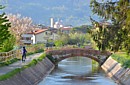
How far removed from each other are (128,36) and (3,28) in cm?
1826

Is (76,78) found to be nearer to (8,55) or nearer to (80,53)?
(8,55)

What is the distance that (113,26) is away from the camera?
38562 mm

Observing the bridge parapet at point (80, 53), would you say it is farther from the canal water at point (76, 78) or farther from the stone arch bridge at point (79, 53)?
the canal water at point (76, 78)

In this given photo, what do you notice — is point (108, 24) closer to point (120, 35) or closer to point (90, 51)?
point (120, 35)

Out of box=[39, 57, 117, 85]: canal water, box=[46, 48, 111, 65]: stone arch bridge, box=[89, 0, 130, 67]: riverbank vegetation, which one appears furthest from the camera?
box=[46, 48, 111, 65]: stone arch bridge

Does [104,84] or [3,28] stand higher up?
[3,28]

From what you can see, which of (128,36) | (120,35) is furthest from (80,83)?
(128,36)

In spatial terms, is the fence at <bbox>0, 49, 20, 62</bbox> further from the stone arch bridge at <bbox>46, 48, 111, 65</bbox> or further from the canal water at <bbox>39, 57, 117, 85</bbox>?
the stone arch bridge at <bbox>46, 48, 111, 65</bbox>

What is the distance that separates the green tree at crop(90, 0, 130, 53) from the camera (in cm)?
3353

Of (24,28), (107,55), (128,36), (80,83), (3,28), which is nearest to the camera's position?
(128,36)

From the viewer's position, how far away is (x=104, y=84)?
162 ft

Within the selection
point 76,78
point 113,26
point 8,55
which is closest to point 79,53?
point 76,78

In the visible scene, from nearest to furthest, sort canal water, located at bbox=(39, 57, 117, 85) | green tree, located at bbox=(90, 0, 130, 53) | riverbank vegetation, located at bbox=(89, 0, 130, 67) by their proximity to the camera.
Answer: green tree, located at bbox=(90, 0, 130, 53)
riverbank vegetation, located at bbox=(89, 0, 130, 67)
canal water, located at bbox=(39, 57, 117, 85)

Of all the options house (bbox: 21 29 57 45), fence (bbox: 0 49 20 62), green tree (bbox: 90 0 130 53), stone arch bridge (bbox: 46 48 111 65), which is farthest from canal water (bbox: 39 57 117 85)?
house (bbox: 21 29 57 45)
